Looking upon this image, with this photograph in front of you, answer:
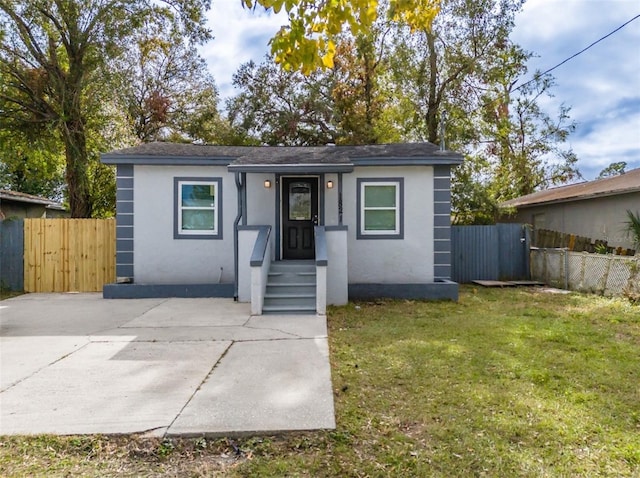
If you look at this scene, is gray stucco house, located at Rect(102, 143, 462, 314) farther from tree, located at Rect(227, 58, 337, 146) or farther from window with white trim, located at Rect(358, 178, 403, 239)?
tree, located at Rect(227, 58, 337, 146)

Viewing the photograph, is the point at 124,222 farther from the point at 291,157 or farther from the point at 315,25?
the point at 315,25

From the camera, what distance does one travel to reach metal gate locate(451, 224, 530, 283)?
1162cm

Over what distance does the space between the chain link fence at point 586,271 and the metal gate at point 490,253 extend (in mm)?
378

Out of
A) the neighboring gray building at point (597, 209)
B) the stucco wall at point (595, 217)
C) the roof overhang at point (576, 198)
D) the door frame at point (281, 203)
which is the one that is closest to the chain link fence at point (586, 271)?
the neighboring gray building at point (597, 209)

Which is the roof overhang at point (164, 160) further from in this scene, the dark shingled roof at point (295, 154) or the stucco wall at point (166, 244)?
the stucco wall at point (166, 244)

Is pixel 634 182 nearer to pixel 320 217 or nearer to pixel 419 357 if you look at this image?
pixel 320 217

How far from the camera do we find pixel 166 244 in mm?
8977

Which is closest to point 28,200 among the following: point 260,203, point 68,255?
point 68,255

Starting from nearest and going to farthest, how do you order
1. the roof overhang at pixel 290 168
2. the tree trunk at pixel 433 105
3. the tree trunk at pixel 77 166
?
the roof overhang at pixel 290 168
the tree trunk at pixel 77 166
the tree trunk at pixel 433 105

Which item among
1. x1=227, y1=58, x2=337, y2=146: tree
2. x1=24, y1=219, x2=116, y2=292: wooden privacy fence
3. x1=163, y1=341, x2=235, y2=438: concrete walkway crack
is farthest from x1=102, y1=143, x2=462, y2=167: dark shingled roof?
x1=227, y1=58, x2=337, y2=146: tree

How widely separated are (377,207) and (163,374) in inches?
A: 242

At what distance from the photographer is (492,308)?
25.0ft

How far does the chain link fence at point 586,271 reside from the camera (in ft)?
26.2

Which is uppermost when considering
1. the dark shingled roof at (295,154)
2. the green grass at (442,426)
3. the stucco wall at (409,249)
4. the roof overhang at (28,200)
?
the dark shingled roof at (295,154)
